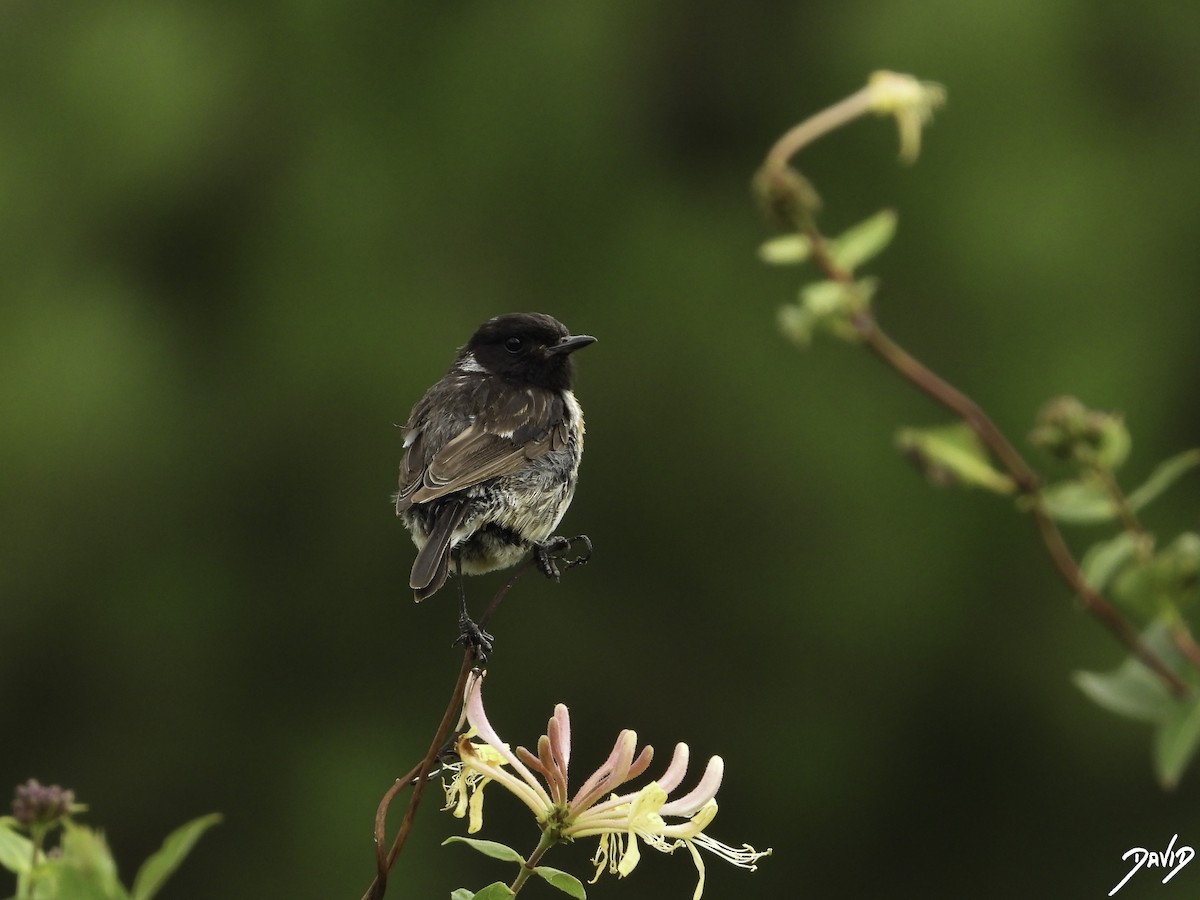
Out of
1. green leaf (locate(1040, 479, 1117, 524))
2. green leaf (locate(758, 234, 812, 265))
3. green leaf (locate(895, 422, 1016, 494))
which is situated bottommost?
green leaf (locate(1040, 479, 1117, 524))

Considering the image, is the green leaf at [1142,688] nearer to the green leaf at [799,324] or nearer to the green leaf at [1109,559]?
the green leaf at [1109,559]

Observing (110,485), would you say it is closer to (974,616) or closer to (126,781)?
(126,781)

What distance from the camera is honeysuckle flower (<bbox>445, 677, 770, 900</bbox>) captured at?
6.07 feet

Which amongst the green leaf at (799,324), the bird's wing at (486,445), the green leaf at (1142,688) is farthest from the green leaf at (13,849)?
the bird's wing at (486,445)

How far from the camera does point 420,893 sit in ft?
40.9

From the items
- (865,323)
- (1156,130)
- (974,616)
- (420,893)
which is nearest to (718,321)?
(974,616)

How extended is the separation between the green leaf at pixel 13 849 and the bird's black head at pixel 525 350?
288cm

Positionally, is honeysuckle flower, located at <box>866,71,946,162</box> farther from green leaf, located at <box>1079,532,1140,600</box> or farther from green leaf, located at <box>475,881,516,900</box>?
green leaf, located at <box>475,881,516,900</box>

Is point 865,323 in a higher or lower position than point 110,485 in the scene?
higher

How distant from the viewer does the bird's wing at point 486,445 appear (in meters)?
3.88

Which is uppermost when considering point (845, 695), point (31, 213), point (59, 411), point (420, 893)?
point (31, 213)

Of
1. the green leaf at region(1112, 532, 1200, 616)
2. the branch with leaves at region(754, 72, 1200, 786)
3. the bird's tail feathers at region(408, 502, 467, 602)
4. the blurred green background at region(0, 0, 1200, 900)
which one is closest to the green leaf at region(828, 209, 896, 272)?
the branch with leaves at region(754, 72, 1200, 786)

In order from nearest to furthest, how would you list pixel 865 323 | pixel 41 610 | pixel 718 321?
pixel 865 323 < pixel 718 321 < pixel 41 610

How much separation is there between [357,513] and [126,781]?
2646mm
